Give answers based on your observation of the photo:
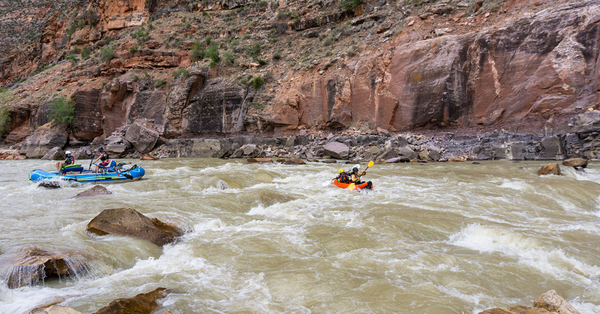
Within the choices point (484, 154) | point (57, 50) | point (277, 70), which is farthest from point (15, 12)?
point (484, 154)

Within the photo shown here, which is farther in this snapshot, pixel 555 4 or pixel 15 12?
pixel 15 12

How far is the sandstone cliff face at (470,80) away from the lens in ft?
53.9

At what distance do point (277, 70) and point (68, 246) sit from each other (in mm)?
24123

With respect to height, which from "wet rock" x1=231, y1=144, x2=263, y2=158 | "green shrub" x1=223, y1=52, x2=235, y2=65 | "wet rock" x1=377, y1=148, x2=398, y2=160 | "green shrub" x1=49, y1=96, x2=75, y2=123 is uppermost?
"green shrub" x1=223, y1=52, x2=235, y2=65

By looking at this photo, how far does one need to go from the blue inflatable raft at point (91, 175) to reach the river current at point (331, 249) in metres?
1.69

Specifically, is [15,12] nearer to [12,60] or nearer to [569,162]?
[12,60]

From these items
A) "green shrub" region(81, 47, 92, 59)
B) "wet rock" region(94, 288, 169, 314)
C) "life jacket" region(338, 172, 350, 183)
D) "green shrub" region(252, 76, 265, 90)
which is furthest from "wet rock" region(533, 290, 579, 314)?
"green shrub" region(81, 47, 92, 59)

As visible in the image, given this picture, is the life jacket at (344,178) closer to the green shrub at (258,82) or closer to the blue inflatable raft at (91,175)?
the blue inflatable raft at (91,175)

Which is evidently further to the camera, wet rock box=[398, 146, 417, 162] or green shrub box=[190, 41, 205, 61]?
green shrub box=[190, 41, 205, 61]

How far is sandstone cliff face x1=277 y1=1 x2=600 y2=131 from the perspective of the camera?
53.9ft

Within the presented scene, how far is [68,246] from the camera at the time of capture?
4793 millimetres

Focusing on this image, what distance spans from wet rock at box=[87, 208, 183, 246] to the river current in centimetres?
18

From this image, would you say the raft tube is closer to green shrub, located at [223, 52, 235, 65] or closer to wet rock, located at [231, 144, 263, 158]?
wet rock, located at [231, 144, 263, 158]

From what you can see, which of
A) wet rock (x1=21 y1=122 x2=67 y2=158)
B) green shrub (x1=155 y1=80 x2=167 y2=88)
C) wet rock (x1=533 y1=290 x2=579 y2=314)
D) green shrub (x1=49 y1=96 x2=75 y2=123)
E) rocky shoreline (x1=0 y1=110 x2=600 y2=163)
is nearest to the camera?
wet rock (x1=533 y1=290 x2=579 y2=314)
